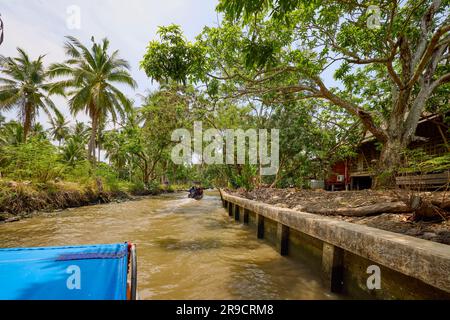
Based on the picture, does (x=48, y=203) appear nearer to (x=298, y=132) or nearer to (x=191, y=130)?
(x=191, y=130)

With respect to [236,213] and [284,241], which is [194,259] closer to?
[284,241]

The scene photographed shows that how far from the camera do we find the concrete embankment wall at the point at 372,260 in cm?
190

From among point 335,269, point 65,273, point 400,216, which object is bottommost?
point 335,269

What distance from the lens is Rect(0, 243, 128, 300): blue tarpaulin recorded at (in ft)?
6.53

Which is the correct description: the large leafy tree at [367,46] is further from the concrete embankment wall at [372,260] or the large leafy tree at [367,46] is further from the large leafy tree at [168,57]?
the concrete embankment wall at [372,260]

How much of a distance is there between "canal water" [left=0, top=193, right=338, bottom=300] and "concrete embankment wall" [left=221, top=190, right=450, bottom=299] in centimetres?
29

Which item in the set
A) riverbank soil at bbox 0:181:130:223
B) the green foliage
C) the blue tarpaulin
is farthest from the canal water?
the green foliage

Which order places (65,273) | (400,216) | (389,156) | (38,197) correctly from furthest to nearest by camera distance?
(38,197)
(389,156)
(400,216)
(65,273)

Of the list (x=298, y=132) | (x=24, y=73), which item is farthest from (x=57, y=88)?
(x=298, y=132)

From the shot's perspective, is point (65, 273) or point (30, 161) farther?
point (30, 161)

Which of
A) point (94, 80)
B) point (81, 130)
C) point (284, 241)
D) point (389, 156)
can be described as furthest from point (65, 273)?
point (81, 130)

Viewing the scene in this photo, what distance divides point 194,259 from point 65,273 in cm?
287

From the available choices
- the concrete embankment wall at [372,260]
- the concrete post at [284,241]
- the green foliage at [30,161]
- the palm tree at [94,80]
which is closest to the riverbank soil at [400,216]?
the concrete embankment wall at [372,260]

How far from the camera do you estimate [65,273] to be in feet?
7.34
